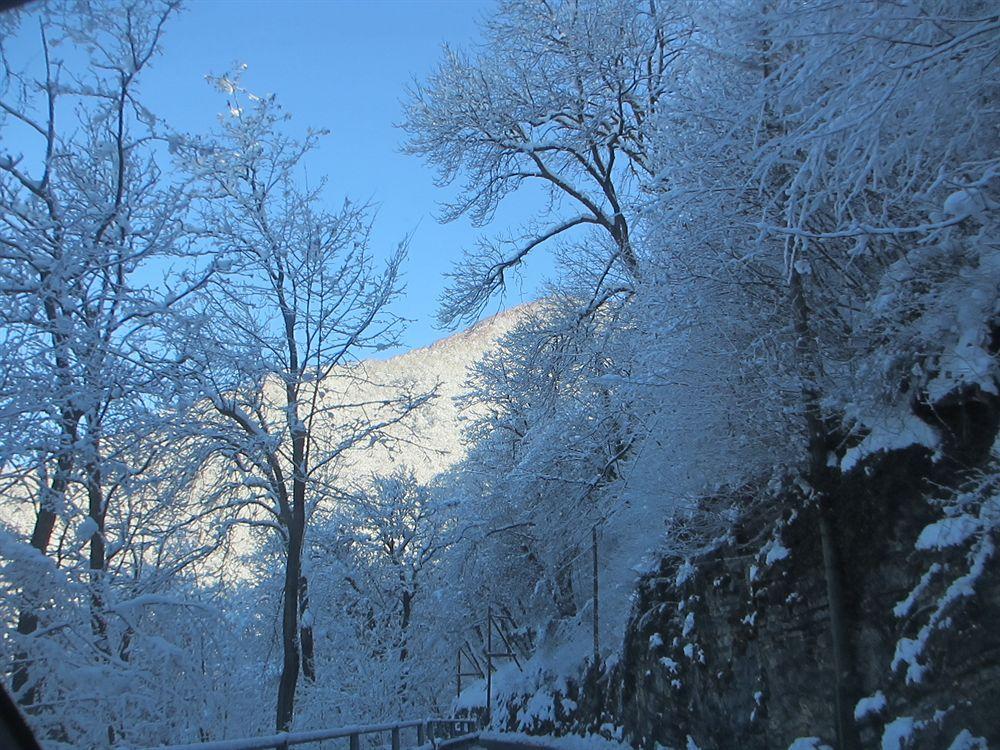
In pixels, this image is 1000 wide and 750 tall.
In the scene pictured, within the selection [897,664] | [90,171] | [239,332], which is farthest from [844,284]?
[239,332]

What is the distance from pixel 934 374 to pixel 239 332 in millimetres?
10474

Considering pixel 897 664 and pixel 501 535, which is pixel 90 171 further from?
pixel 501 535

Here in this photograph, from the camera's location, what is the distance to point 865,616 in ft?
25.6

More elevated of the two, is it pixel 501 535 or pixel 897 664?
pixel 501 535

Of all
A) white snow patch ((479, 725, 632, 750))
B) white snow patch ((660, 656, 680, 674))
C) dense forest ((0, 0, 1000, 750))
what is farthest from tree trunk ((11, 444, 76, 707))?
white snow patch ((479, 725, 632, 750))

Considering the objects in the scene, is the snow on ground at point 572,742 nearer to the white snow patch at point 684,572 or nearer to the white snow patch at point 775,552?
the white snow patch at point 684,572

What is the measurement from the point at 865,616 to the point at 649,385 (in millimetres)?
3911

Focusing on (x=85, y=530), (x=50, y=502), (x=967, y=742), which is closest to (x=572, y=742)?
(x=967, y=742)

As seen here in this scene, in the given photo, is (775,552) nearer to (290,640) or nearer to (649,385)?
(649,385)

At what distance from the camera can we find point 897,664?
23.1 ft

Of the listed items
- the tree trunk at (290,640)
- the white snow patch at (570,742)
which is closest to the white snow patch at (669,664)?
the white snow patch at (570,742)

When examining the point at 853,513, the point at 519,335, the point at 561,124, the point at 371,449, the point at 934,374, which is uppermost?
the point at 561,124

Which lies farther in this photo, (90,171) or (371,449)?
(371,449)

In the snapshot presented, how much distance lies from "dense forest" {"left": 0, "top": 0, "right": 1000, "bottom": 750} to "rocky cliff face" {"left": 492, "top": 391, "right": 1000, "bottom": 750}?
0.04 meters
